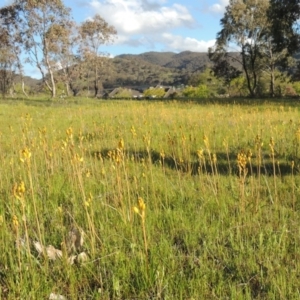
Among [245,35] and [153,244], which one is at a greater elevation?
[245,35]

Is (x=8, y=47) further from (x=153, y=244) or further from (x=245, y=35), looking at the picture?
(x=153, y=244)

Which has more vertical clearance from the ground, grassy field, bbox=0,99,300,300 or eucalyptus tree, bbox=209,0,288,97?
eucalyptus tree, bbox=209,0,288,97

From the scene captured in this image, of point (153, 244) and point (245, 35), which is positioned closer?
point (153, 244)

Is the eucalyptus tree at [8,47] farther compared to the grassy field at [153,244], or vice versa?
the eucalyptus tree at [8,47]

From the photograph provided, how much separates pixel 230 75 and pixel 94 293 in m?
42.4

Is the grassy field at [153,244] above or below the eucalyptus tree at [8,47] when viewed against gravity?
below

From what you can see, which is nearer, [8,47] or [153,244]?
[153,244]

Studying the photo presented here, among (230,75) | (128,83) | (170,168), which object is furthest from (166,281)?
(128,83)

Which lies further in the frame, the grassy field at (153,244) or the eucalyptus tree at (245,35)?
the eucalyptus tree at (245,35)

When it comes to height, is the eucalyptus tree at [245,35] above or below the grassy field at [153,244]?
above

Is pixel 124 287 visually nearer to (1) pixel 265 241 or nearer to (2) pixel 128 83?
(1) pixel 265 241

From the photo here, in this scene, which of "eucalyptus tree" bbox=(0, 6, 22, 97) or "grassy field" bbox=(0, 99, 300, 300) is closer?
"grassy field" bbox=(0, 99, 300, 300)

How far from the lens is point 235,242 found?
9.24 ft

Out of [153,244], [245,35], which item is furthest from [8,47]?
[153,244]
